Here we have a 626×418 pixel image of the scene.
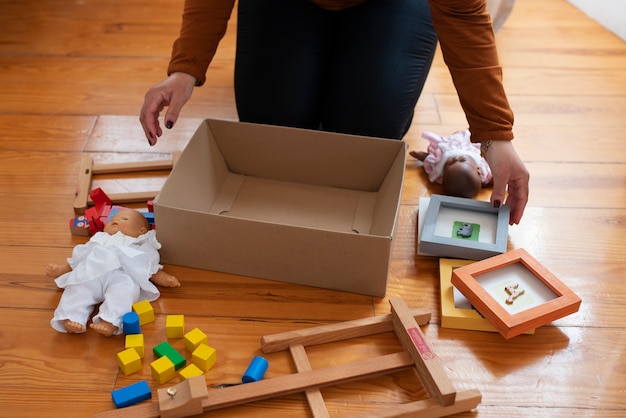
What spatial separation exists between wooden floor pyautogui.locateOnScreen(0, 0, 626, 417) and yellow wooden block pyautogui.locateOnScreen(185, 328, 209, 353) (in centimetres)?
3

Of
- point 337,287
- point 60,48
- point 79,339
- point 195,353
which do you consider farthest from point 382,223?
point 60,48

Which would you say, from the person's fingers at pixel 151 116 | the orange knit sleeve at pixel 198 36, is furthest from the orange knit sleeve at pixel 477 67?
the person's fingers at pixel 151 116

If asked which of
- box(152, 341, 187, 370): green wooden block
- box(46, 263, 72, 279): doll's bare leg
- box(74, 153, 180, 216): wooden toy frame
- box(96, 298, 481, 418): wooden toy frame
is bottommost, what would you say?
box(74, 153, 180, 216): wooden toy frame

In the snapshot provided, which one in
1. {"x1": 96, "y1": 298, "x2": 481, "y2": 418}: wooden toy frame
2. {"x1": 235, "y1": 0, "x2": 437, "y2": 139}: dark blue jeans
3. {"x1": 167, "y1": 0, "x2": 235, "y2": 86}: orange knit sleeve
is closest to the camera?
{"x1": 96, "y1": 298, "x2": 481, "y2": 418}: wooden toy frame

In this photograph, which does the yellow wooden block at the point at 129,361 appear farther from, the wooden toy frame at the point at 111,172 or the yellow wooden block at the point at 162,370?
the wooden toy frame at the point at 111,172

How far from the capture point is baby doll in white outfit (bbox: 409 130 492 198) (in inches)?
51.0

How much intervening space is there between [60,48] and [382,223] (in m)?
1.19

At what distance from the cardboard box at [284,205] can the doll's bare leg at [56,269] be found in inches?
6.3

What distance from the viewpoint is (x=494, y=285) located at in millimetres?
1085

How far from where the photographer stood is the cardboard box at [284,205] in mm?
1054

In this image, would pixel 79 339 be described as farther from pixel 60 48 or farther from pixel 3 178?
pixel 60 48

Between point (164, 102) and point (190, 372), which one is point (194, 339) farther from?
point (164, 102)

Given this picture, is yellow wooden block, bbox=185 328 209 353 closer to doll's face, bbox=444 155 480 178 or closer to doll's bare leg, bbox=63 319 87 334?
doll's bare leg, bbox=63 319 87 334

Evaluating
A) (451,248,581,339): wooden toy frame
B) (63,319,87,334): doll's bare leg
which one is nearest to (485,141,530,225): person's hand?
(451,248,581,339): wooden toy frame
